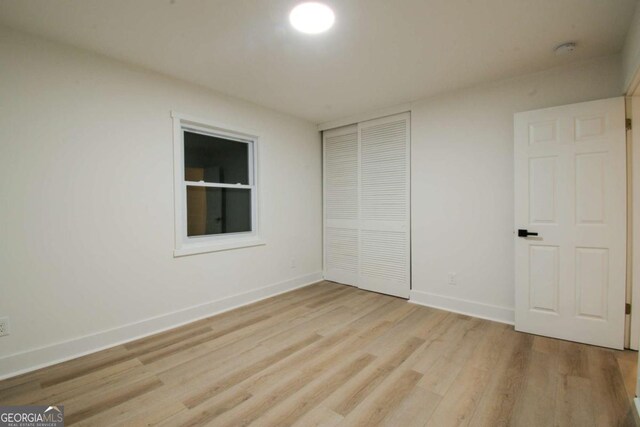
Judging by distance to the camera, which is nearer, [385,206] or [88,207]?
[88,207]

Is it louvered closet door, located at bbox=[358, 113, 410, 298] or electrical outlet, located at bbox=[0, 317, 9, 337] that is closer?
electrical outlet, located at bbox=[0, 317, 9, 337]

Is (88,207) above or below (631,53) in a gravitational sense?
below

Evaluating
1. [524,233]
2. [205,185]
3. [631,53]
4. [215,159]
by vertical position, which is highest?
[631,53]

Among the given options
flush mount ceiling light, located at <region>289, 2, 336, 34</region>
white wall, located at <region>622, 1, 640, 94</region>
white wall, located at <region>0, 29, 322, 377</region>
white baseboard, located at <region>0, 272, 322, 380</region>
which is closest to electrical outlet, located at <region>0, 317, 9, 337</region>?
white wall, located at <region>0, 29, 322, 377</region>

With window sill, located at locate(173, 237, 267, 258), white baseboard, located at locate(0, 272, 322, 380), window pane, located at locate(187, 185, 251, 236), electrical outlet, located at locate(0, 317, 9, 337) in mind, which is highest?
window pane, located at locate(187, 185, 251, 236)

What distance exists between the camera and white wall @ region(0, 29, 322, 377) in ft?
7.17

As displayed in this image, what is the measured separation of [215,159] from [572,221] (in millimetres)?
3670

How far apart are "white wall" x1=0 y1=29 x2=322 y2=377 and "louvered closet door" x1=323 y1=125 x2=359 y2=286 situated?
173 cm

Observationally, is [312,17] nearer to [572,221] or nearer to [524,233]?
[524,233]

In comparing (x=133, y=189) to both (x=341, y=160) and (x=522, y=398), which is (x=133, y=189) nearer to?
(x=341, y=160)

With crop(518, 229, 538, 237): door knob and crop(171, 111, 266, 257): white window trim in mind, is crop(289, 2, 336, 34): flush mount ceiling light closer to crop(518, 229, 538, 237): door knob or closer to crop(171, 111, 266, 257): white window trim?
crop(171, 111, 266, 257): white window trim

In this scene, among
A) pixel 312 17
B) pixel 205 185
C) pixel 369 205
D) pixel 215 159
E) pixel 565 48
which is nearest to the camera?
pixel 312 17

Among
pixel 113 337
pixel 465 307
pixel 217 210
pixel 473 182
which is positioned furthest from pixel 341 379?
pixel 473 182

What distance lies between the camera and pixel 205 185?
3398 mm
